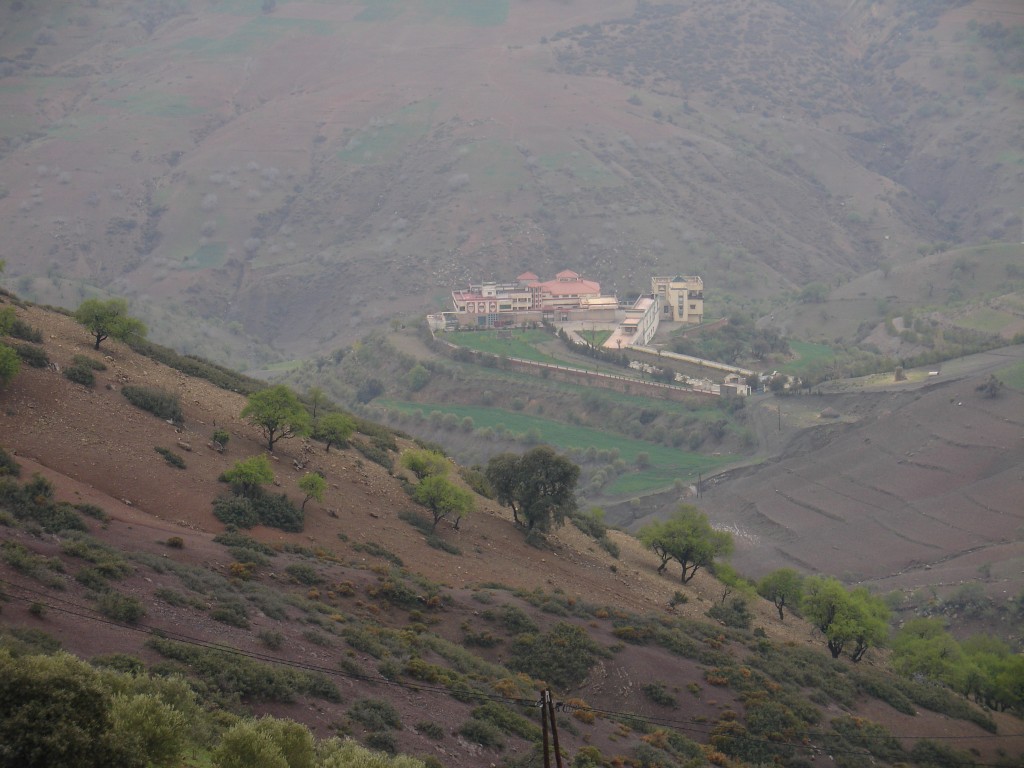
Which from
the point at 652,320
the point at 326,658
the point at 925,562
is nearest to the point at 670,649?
the point at 326,658

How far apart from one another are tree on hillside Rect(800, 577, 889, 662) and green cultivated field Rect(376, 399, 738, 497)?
26262 mm

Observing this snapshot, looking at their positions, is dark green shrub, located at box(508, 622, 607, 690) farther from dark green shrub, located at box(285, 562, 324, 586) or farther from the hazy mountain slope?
the hazy mountain slope

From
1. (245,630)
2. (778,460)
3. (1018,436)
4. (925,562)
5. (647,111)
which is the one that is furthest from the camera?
(647,111)

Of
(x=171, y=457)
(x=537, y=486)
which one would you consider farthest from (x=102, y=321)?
(x=537, y=486)

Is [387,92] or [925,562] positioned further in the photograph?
[387,92]

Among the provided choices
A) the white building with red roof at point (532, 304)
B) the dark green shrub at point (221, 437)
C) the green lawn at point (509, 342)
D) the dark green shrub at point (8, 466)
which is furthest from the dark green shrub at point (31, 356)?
the white building with red roof at point (532, 304)

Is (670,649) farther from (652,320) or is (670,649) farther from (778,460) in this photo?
(652,320)

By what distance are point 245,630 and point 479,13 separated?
582 feet

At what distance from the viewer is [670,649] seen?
1040 inches

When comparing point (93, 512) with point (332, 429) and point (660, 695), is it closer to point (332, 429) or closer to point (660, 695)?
point (332, 429)

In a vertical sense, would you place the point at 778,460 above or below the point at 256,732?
above

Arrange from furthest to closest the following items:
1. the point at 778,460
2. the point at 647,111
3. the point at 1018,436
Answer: the point at 647,111
the point at 778,460
the point at 1018,436

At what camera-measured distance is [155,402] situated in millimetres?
31297

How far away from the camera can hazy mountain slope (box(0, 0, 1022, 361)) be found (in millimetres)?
115875
